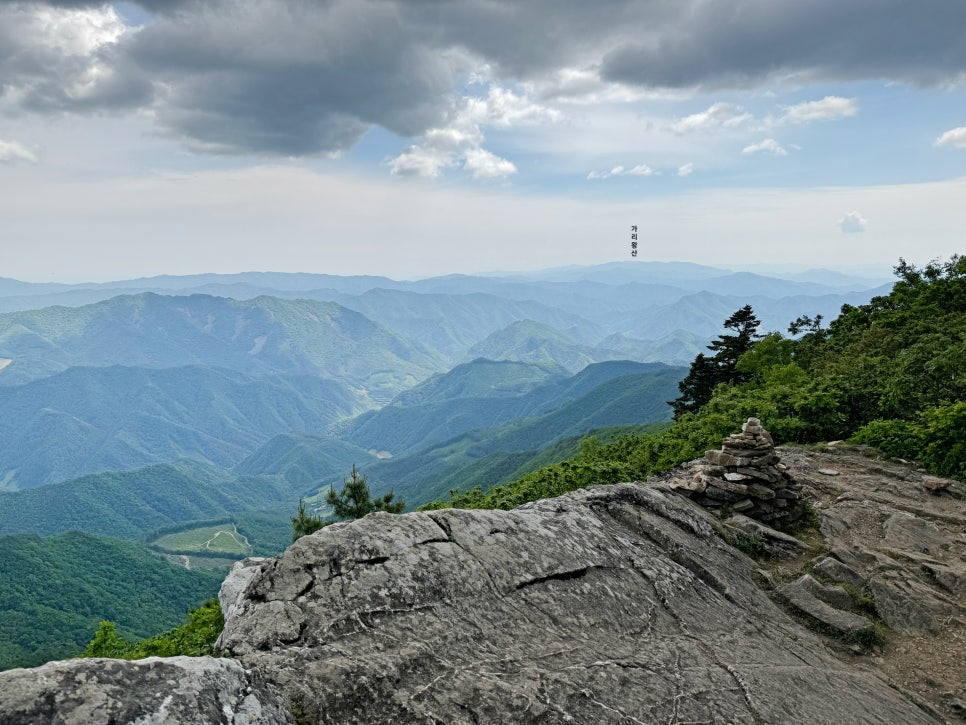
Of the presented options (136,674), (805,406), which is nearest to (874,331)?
(805,406)

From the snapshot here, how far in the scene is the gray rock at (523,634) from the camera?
21.3ft

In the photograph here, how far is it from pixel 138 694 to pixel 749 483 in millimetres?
14710

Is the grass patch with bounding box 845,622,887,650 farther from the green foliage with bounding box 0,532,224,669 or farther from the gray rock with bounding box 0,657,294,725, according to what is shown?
the green foliage with bounding box 0,532,224,669

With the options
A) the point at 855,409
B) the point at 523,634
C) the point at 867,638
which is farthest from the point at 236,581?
the point at 855,409

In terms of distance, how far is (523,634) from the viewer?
7.98 metres

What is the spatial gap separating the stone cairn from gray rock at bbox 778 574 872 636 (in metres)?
2.97

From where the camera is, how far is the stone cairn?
50.1ft

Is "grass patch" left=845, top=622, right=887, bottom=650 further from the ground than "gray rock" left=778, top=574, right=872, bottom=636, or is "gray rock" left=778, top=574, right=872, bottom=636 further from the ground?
"gray rock" left=778, top=574, right=872, bottom=636

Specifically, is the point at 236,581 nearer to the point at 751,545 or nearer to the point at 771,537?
the point at 751,545

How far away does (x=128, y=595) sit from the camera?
172750 mm

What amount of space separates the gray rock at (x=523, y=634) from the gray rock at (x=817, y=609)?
2.39ft

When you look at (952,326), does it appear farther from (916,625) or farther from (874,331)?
(916,625)

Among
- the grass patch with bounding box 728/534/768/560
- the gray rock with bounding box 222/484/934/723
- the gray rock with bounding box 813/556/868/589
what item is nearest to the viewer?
the gray rock with bounding box 222/484/934/723

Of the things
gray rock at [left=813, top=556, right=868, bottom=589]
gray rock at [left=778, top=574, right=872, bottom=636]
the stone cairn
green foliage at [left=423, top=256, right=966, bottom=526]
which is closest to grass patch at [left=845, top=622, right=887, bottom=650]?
gray rock at [left=778, top=574, right=872, bottom=636]
